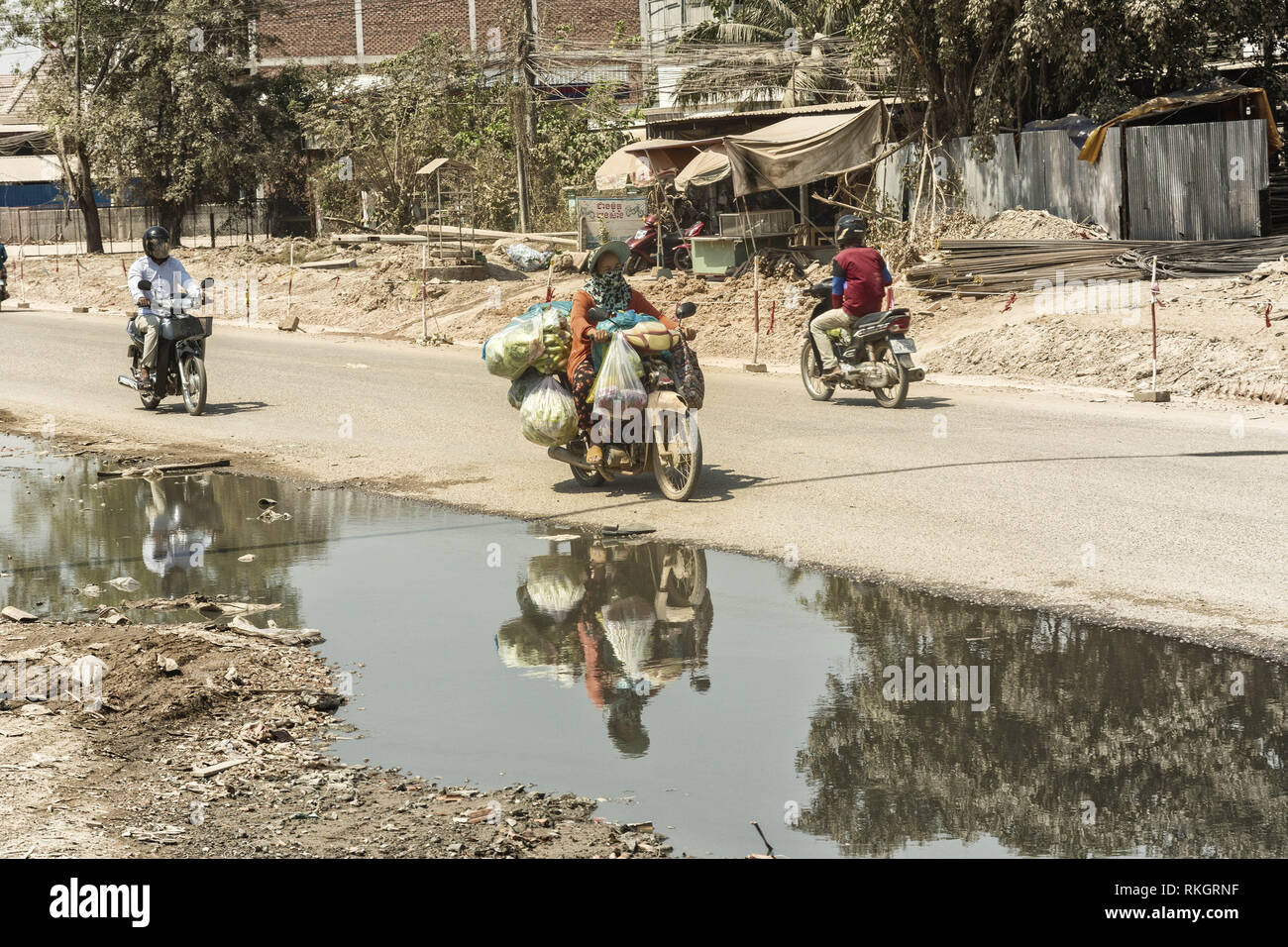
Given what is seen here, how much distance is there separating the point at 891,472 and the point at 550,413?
2.82 m

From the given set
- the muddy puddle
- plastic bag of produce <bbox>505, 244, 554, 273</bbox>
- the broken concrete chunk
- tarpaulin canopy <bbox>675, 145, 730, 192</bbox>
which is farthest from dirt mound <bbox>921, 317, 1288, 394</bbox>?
plastic bag of produce <bbox>505, 244, 554, 273</bbox>

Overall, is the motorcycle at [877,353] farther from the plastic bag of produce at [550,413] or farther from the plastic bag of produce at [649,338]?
the plastic bag of produce at [550,413]

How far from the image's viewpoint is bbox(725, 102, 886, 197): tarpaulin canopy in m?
26.5

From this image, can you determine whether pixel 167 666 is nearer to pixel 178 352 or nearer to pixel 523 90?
pixel 178 352

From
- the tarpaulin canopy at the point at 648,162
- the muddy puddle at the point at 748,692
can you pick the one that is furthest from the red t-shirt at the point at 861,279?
the tarpaulin canopy at the point at 648,162

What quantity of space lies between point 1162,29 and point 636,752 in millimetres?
19645

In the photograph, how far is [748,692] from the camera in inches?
242

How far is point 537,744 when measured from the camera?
5539mm

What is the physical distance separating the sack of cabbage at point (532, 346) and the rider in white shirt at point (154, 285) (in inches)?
242

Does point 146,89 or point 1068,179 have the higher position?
point 146,89

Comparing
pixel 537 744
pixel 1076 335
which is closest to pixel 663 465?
pixel 537 744

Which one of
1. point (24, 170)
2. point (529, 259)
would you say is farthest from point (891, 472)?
point (24, 170)

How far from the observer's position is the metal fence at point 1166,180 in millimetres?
21641

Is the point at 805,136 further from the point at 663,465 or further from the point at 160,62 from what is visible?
the point at 160,62
